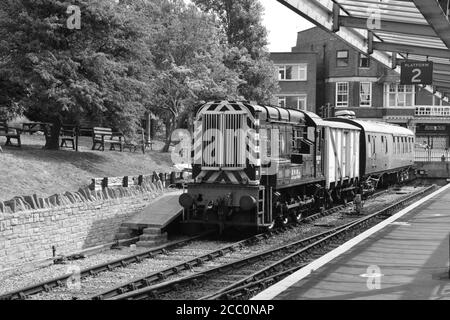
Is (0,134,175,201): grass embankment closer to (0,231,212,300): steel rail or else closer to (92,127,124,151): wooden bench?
(92,127,124,151): wooden bench

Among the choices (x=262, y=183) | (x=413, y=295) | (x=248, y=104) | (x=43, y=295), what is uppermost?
(x=248, y=104)

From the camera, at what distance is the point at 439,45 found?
1842 cm

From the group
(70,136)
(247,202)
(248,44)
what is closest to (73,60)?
(70,136)

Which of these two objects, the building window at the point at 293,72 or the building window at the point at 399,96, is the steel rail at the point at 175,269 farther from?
the building window at the point at 399,96

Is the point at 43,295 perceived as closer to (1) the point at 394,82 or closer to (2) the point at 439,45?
(2) the point at 439,45

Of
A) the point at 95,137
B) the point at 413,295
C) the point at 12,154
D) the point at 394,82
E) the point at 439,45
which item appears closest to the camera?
the point at 413,295

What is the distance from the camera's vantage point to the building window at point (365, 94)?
54.0 meters

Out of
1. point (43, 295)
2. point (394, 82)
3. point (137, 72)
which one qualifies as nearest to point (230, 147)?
point (43, 295)

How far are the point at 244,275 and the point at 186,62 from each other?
A: 23213 millimetres

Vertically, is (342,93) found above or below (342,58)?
below

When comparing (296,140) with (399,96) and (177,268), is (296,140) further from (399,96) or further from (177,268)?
(399,96)

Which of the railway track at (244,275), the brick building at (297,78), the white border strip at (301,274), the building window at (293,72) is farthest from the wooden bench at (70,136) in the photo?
the building window at (293,72)

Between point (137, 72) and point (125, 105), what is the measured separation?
6.30ft

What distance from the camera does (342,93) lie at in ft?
180
